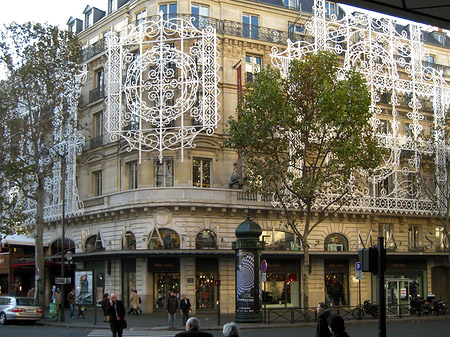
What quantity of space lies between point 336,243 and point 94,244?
16.7 metres

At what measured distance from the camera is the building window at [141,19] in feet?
123

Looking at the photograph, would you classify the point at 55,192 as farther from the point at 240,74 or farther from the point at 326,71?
the point at 326,71

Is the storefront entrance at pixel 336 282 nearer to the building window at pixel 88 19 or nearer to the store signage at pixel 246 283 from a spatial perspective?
the store signage at pixel 246 283

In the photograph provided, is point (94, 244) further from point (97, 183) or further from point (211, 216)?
point (211, 216)

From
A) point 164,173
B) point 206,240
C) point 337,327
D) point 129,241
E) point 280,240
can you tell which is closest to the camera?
point 337,327

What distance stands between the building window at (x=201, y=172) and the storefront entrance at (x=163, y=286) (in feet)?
19.0

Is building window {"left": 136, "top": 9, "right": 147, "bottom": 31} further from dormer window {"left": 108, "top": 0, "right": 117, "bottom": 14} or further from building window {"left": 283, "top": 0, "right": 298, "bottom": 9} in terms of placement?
building window {"left": 283, "top": 0, "right": 298, "bottom": 9}

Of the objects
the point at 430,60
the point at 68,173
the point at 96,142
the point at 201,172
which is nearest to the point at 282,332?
the point at 201,172

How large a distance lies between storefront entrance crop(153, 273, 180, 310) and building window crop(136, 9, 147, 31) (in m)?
15.4

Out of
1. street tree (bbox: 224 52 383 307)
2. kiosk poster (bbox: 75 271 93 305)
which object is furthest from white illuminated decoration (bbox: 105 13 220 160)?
kiosk poster (bbox: 75 271 93 305)

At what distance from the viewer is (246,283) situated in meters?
27.3

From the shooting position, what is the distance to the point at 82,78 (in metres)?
41.7

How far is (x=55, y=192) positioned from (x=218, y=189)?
47.5 ft

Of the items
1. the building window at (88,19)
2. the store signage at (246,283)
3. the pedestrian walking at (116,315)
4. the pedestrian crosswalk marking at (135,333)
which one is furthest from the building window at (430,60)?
the pedestrian walking at (116,315)
